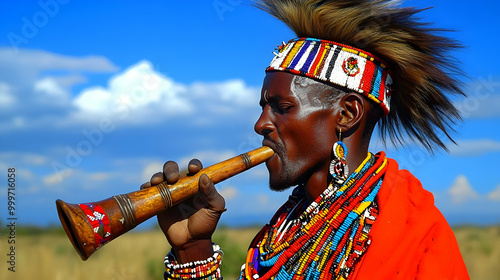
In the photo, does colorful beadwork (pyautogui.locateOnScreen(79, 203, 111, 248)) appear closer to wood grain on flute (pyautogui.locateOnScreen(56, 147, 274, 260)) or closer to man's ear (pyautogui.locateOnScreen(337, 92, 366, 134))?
wood grain on flute (pyautogui.locateOnScreen(56, 147, 274, 260))

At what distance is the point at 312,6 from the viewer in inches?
131

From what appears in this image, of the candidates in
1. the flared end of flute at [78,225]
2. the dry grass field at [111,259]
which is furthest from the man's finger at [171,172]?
the dry grass field at [111,259]

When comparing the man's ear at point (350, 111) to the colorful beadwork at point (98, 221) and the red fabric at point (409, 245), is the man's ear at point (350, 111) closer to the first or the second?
the red fabric at point (409, 245)

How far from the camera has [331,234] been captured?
A: 296 cm

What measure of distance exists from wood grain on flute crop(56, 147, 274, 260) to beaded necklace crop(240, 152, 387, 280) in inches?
18.4

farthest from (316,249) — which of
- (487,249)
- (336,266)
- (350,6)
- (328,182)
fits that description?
(487,249)

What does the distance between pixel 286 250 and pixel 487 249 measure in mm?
13089

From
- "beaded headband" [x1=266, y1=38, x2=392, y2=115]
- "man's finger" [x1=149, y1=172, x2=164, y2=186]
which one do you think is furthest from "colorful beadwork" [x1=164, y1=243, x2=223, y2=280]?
"beaded headband" [x1=266, y1=38, x2=392, y2=115]

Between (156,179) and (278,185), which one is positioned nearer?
(156,179)

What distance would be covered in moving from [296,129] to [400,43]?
0.83 m

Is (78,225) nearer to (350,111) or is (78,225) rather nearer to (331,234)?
(331,234)

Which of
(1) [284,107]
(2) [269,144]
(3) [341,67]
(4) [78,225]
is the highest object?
(3) [341,67]

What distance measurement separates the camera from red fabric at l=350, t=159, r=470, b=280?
2686 millimetres

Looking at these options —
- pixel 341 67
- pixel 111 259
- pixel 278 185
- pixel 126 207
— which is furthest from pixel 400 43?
pixel 111 259
